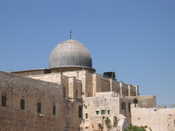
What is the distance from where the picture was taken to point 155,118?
4094 cm

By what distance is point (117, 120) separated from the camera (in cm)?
3988

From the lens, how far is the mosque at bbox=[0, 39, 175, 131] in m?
34.2

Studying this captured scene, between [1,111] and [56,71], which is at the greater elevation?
[56,71]

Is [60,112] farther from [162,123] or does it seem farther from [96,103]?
[162,123]

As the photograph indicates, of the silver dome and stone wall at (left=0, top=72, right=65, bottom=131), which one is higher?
the silver dome

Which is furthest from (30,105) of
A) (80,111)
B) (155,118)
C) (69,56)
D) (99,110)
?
(155,118)

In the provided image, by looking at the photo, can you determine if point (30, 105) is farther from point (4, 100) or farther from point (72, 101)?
point (72, 101)

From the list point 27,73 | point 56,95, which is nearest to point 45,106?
point 56,95

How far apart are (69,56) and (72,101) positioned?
19.7ft

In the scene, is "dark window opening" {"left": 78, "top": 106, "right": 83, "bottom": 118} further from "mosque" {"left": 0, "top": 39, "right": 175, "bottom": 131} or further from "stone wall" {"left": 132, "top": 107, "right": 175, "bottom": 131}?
"stone wall" {"left": 132, "top": 107, "right": 175, "bottom": 131}

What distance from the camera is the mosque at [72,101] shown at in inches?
1346

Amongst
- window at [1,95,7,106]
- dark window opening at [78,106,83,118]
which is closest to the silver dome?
dark window opening at [78,106,83,118]

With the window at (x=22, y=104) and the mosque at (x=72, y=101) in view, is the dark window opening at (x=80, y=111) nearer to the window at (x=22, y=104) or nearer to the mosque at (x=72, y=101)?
the mosque at (x=72, y=101)

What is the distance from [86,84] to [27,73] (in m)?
5.75
